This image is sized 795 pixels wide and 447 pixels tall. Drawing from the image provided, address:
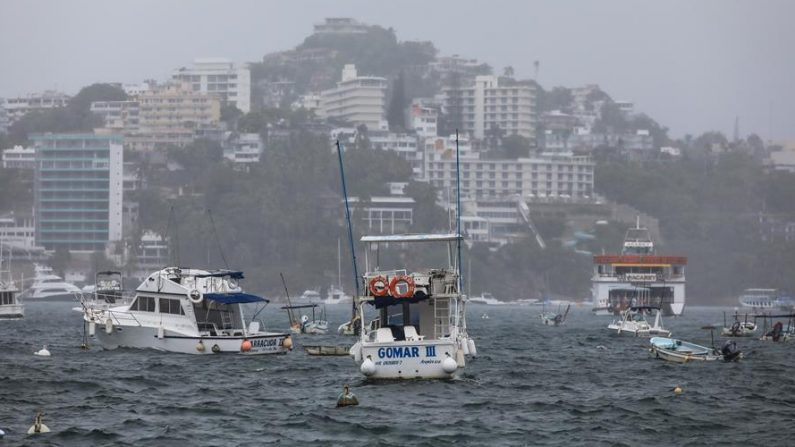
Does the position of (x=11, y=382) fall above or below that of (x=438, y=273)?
below

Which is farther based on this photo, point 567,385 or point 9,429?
point 567,385

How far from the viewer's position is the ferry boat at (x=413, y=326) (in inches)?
2130

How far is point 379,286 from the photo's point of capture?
55875mm

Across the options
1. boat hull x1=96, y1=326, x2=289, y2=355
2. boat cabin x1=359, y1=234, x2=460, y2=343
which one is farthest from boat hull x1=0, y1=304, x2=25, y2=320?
boat cabin x1=359, y1=234, x2=460, y2=343

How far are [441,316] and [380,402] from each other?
24.3 feet

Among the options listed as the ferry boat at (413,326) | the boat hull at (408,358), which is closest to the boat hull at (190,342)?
the ferry boat at (413,326)

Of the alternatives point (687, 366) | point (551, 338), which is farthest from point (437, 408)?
point (551, 338)

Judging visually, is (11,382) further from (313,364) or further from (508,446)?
(508,446)

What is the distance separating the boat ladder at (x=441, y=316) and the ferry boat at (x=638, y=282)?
120762 mm

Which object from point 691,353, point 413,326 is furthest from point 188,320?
point 691,353

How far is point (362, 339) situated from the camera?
181 ft

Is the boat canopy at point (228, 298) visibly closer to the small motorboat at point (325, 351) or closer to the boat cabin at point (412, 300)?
the small motorboat at point (325, 351)

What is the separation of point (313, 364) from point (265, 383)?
386 inches

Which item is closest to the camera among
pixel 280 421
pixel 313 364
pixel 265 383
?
pixel 280 421
